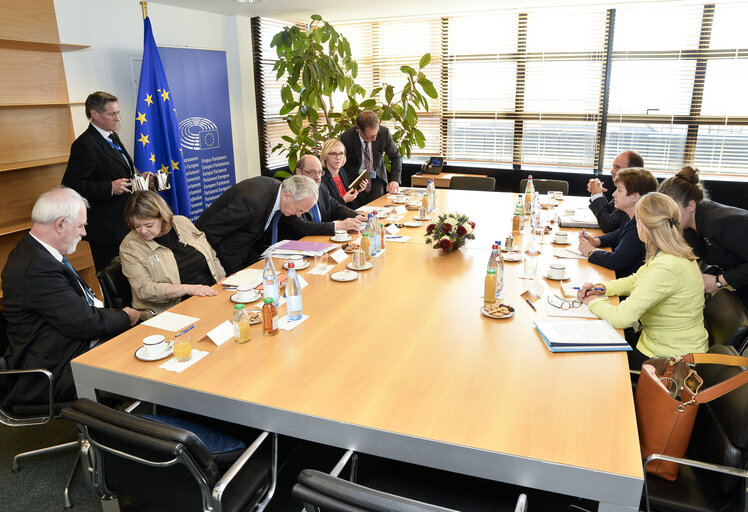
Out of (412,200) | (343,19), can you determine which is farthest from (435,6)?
(412,200)

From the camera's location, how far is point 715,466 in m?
1.58

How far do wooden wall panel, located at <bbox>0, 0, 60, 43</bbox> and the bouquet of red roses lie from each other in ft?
11.2

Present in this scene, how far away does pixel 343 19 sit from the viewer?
7012 millimetres

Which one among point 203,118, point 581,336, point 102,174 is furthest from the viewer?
point 203,118

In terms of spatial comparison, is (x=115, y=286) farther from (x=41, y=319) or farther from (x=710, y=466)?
(x=710, y=466)

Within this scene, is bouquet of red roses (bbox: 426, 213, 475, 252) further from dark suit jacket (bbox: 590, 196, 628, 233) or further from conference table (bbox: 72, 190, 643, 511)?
dark suit jacket (bbox: 590, 196, 628, 233)

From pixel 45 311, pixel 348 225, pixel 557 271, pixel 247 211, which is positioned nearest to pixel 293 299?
pixel 45 311

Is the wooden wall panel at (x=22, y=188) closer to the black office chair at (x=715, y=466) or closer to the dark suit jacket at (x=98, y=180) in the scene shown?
the dark suit jacket at (x=98, y=180)

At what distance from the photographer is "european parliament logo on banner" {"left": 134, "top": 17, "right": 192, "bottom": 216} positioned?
4.89 metres

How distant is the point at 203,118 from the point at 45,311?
407 centimetres

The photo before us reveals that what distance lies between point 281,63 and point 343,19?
1.44 m

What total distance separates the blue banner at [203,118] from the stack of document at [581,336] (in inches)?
181

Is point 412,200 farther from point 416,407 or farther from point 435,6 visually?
point 416,407

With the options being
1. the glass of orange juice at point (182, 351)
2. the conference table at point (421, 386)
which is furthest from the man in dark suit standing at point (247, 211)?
the glass of orange juice at point (182, 351)
